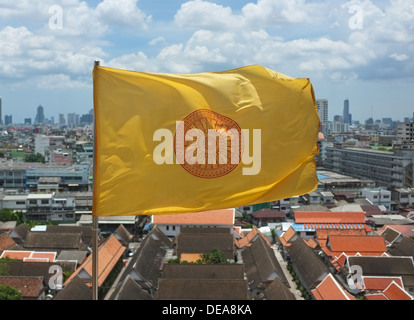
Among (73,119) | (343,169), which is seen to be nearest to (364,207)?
(343,169)

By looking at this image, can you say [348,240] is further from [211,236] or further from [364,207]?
[364,207]

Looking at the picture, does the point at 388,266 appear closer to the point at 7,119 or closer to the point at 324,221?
the point at 324,221

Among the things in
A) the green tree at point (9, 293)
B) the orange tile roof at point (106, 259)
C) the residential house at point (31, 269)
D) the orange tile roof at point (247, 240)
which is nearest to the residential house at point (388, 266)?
the orange tile roof at point (247, 240)

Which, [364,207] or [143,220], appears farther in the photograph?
[364,207]

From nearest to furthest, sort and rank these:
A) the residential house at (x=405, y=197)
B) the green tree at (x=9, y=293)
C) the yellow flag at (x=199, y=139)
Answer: the yellow flag at (x=199, y=139), the green tree at (x=9, y=293), the residential house at (x=405, y=197)

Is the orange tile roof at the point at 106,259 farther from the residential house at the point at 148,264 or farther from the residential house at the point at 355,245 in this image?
the residential house at the point at 355,245

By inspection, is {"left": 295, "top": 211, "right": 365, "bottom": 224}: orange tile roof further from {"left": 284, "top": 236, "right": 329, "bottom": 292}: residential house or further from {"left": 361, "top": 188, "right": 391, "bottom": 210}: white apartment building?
{"left": 361, "top": 188, "right": 391, "bottom": 210}: white apartment building
